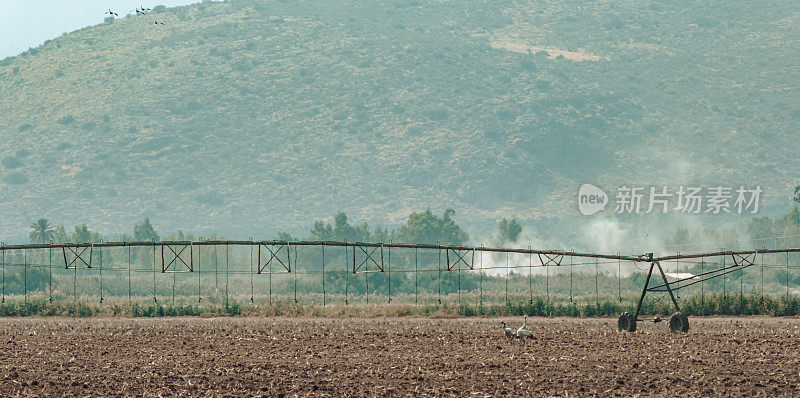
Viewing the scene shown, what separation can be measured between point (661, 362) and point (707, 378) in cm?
389

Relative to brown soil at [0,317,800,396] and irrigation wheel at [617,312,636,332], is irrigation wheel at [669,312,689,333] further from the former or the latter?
irrigation wheel at [617,312,636,332]

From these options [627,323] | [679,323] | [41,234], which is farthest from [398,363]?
[41,234]

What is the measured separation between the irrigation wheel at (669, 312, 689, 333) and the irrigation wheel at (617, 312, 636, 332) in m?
2.11

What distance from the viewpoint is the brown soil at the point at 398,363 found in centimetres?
3700

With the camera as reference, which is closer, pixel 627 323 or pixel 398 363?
pixel 398 363

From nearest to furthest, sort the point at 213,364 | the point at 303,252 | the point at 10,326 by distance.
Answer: the point at 213,364
the point at 10,326
the point at 303,252

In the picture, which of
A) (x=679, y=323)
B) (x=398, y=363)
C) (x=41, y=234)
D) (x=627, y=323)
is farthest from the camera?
(x=41, y=234)

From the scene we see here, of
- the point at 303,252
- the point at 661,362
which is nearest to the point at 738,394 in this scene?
the point at 661,362

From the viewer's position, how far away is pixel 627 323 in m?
58.4

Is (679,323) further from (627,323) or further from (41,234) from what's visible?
(41,234)

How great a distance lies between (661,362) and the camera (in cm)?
4256

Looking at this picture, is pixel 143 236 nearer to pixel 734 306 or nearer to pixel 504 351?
pixel 734 306

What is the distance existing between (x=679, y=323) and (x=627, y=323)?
2944 mm

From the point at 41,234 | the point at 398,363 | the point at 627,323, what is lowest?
the point at 398,363
